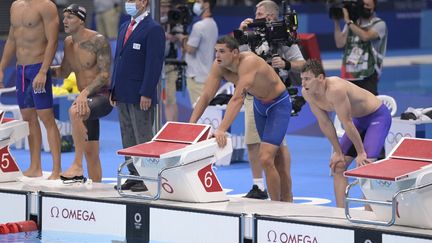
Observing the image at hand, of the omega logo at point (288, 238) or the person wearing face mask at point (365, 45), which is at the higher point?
the person wearing face mask at point (365, 45)

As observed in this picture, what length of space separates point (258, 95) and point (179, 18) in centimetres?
464

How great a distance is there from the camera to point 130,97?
10.6m

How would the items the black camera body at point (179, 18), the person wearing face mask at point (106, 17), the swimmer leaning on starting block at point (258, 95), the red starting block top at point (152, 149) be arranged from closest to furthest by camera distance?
1. the red starting block top at point (152, 149)
2. the swimmer leaning on starting block at point (258, 95)
3. the black camera body at point (179, 18)
4. the person wearing face mask at point (106, 17)

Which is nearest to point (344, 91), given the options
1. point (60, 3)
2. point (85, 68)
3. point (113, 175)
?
point (85, 68)

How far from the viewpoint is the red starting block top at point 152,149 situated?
9672mm

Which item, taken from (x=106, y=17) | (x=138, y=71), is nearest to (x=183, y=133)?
(x=138, y=71)

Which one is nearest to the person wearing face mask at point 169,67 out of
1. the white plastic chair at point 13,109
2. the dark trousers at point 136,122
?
the white plastic chair at point 13,109

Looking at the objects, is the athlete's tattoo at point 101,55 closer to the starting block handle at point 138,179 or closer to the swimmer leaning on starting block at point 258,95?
the swimmer leaning on starting block at point 258,95

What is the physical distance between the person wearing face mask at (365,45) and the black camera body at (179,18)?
2079 mm

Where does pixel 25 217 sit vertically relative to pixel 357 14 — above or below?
below

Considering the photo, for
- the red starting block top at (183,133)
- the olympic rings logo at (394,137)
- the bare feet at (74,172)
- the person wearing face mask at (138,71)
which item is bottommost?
the olympic rings logo at (394,137)

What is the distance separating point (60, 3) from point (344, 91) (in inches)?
534

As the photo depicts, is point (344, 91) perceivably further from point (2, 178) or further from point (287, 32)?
point (2, 178)

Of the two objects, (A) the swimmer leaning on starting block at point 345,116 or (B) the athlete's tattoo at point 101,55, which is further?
(B) the athlete's tattoo at point 101,55
